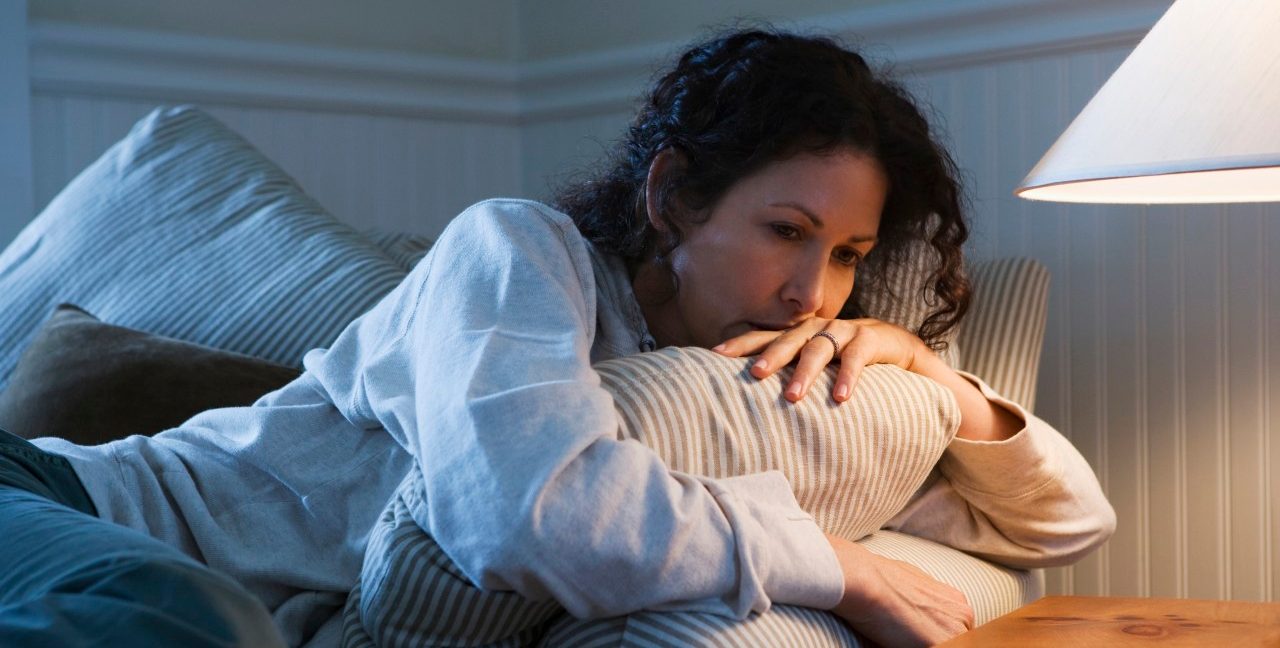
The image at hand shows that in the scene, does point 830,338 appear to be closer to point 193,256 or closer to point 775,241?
point 775,241

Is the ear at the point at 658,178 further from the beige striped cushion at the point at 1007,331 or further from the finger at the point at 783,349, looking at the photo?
the beige striped cushion at the point at 1007,331

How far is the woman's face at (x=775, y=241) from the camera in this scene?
1.23 metres

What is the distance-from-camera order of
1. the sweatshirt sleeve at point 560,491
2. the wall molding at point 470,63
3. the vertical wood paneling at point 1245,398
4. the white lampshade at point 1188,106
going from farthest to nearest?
the wall molding at point 470,63
the vertical wood paneling at point 1245,398
the white lampshade at point 1188,106
the sweatshirt sleeve at point 560,491

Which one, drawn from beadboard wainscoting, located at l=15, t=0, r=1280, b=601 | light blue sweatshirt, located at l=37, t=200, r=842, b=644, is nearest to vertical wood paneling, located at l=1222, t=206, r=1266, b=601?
beadboard wainscoting, located at l=15, t=0, r=1280, b=601

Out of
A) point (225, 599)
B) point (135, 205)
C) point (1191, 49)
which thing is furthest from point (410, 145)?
point (225, 599)

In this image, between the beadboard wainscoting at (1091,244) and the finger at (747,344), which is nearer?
the finger at (747,344)

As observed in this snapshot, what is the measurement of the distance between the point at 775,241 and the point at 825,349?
15 cm

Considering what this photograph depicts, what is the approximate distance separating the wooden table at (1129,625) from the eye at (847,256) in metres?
0.36

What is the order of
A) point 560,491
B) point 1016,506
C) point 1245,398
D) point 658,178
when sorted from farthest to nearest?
point 1245,398
point 658,178
point 1016,506
point 560,491

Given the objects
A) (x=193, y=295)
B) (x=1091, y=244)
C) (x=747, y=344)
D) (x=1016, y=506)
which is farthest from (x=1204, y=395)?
(x=193, y=295)

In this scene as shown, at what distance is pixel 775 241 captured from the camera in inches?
48.6

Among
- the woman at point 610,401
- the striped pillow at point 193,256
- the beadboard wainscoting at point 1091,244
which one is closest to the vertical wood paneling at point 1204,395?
the beadboard wainscoting at point 1091,244

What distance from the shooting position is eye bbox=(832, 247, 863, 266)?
1294 mm

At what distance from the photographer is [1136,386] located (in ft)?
5.80
